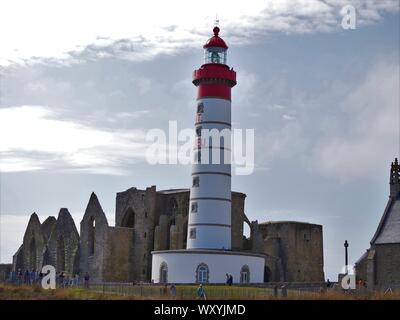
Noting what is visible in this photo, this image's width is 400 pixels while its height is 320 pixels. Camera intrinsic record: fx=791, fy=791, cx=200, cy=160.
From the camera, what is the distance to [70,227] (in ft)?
194

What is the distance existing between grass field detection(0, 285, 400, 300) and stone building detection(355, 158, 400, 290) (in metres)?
8.26

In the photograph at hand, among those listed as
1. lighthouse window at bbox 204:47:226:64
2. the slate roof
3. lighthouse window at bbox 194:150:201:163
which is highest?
lighthouse window at bbox 204:47:226:64

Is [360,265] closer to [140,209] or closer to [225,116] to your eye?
[225,116]

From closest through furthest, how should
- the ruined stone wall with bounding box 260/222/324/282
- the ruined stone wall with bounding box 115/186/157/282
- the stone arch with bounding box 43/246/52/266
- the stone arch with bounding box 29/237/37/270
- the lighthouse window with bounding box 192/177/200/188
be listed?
the lighthouse window with bounding box 192/177/200/188 → the ruined stone wall with bounding box 115/186/157/282 → the ruined stone wall with bounding box 260/222/324/282 → the stone arch with bounding box 43/246/52/266 → the stone arch with bounding box 29/237/37/270

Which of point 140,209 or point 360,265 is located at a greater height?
point 140,209

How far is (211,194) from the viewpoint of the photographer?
1870 inches

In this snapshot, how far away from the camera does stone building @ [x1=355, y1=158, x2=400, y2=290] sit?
4347cm

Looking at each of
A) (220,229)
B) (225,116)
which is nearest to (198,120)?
(225,116)

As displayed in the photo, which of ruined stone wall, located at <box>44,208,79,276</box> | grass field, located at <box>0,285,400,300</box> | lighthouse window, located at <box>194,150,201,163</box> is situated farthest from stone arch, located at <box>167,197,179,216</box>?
grass field, located at <box>0,285,400,300</box>

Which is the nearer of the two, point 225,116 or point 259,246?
point 225,116

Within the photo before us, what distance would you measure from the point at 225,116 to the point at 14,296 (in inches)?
758

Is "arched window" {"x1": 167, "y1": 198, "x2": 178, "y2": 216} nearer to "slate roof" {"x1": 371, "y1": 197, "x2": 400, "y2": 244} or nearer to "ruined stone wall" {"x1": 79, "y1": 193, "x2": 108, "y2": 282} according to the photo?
"ruined stone wall" {"x1": 79, "y1": 193, "x2": 108, "y2": 282}
